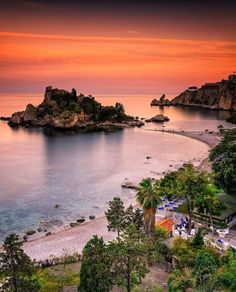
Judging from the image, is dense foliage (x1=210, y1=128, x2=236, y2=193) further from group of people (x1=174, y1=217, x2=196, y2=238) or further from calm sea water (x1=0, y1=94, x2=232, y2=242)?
calm sea water (x1=0, y1=94, x2=232, y2=242)

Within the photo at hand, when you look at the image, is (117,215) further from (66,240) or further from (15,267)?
(15,267)

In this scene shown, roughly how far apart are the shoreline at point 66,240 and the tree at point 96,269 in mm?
17543

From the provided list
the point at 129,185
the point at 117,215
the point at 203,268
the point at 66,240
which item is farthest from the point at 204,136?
the point at 203,268

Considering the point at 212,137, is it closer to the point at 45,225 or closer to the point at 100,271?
the point at 45,225

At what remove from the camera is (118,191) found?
89.0m

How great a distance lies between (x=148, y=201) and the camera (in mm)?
51344

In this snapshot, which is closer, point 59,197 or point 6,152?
point 59,197

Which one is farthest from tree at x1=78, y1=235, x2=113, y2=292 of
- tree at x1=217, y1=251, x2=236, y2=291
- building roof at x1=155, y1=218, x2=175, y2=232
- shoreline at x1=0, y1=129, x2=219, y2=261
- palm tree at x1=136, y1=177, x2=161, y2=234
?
building roof at x1=155, y1=218, x2=175, y2=232

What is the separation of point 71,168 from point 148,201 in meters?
63.9

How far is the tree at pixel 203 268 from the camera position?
39.1 m

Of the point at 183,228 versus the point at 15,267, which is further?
the point at 183,228

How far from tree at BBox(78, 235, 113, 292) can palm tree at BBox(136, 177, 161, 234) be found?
13795 mm

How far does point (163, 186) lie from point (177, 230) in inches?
531

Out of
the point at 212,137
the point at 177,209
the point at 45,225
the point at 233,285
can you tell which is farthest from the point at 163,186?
the point at 212,137
